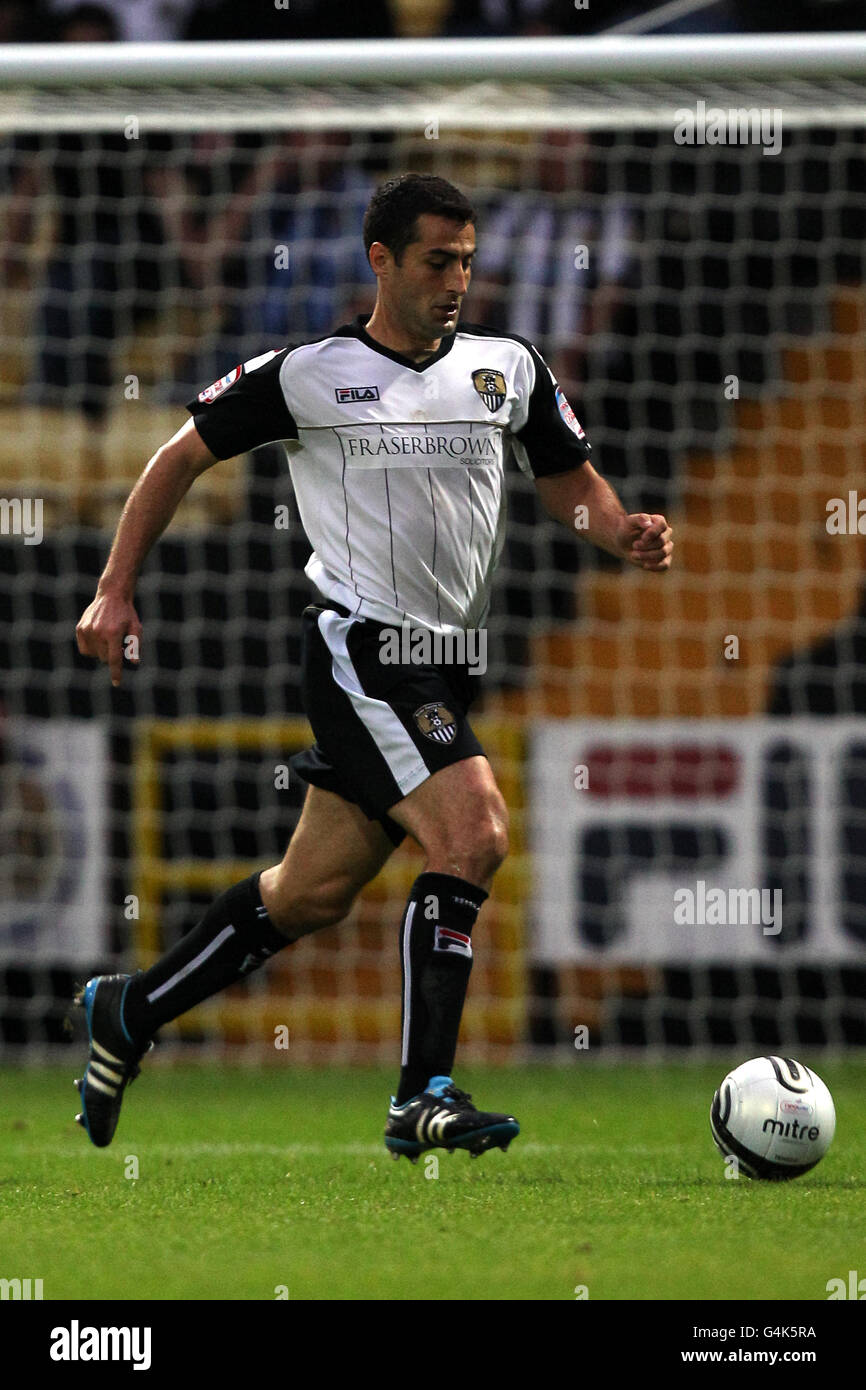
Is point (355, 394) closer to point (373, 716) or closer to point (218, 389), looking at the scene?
point (218, 389)

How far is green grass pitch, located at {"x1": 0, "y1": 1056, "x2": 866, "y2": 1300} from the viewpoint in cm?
313

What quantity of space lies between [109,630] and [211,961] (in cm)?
85

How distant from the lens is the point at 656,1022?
794cm

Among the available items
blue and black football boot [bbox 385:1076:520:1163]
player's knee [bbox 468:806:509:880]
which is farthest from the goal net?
blue and black football boot [bbox 385:1076:520:1163]

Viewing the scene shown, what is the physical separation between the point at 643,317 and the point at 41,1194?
574 cm

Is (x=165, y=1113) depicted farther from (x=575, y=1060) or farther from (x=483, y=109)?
(x=483, y=109)

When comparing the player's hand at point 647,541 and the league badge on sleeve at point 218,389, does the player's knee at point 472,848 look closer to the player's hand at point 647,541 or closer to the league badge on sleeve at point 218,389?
the player's hand at point 647,541

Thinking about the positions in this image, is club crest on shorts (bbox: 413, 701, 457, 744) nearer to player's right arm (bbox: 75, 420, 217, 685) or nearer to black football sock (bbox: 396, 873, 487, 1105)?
black football sock (bbox: 396, 873, 487, 1105)

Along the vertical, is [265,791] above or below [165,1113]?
above

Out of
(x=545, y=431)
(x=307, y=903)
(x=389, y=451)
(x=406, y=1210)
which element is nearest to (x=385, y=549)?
(x=389, y=451)
